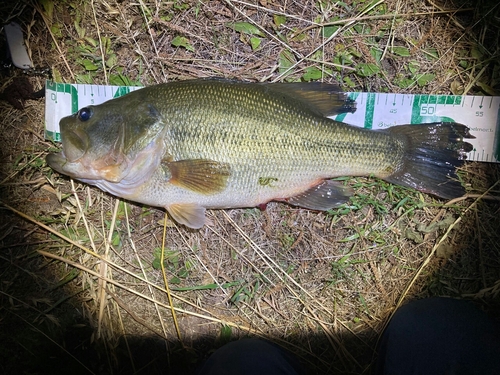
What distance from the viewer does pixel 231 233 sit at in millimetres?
2918

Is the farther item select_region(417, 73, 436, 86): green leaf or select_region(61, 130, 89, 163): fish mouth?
select_region(417, 73, 436, 86): green leaf

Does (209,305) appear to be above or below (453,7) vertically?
below

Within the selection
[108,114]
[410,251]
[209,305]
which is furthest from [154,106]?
[410,251]

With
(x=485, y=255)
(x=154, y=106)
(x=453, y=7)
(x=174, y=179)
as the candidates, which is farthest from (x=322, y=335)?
(x=453, y=7)

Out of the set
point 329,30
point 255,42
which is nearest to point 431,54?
point 329,30

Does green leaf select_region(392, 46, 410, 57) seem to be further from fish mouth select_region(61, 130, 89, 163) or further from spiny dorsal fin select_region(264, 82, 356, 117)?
fish mouth select_region(61, 130, 89, 163)

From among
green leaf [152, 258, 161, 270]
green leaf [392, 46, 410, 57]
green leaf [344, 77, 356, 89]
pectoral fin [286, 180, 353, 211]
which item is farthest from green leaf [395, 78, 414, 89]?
green leaf [152, 258, 161, 270]

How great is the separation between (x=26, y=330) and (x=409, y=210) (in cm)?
299

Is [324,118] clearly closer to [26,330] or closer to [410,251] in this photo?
[410,251]

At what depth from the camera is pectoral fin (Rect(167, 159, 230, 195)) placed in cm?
242

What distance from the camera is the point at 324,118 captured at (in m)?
2.61

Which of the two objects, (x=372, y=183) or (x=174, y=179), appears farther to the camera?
(x=372, y=183)

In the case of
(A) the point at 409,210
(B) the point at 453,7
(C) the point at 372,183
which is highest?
(B) the point at 453,7

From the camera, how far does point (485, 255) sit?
284cm
